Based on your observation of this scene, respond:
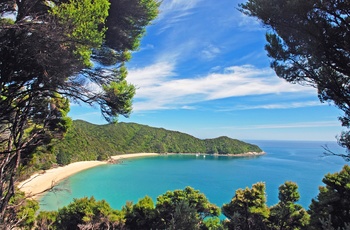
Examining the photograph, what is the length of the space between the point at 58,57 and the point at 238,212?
34.4ft

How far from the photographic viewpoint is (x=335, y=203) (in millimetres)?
8781

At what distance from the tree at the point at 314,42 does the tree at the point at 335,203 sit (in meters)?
5.88

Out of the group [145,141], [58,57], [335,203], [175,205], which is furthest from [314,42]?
[145,141]

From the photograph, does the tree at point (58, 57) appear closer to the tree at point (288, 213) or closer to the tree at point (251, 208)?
the tree at point (251, 208)

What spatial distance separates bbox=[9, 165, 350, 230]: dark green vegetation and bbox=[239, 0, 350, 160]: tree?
6.10m

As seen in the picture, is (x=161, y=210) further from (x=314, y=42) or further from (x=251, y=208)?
(x=314, y=42)

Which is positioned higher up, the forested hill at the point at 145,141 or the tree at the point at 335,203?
the forested hill at the point at 145,141

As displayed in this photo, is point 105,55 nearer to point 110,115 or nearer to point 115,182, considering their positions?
point 110,115

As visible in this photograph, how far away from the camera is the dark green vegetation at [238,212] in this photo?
8828mm

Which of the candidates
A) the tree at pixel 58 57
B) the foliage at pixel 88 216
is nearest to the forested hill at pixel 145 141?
the foliage at pixel 88 216

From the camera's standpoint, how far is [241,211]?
11.5 m

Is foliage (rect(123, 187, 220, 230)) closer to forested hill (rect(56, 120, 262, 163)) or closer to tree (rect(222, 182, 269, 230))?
tree (rect(222, 182, 269, 230))

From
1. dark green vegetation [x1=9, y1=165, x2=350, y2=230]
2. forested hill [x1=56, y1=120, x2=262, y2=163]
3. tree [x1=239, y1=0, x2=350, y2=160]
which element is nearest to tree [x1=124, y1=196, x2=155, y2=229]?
dark green vegetation [x1=9, y1=165, x2=350, y2=230]

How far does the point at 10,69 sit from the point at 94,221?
10.2 meters
